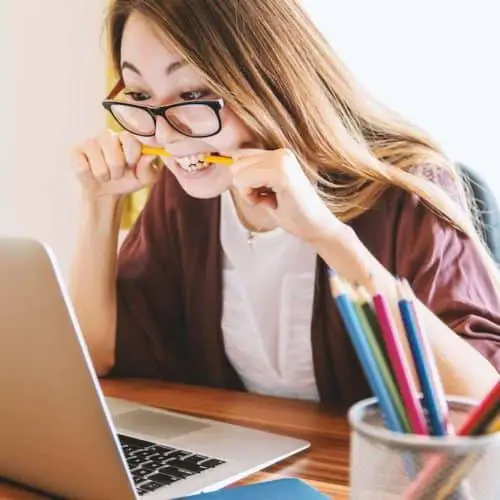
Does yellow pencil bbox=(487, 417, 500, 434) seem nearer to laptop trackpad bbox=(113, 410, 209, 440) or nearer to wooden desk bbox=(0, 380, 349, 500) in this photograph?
wooden desk bbox=(0, 380, 349, 500)

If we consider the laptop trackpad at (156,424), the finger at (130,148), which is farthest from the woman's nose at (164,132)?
the laptop trackpad at (156,424)

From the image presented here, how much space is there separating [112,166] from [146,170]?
0.05 meters

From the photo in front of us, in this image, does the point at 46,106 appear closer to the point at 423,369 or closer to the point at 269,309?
the point at 269,309

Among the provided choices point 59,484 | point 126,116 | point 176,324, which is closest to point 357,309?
Answer: point 59,484

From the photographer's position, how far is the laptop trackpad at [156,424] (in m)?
0.91

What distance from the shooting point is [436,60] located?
5.21 ft

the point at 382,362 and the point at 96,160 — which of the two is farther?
the point at 96,160

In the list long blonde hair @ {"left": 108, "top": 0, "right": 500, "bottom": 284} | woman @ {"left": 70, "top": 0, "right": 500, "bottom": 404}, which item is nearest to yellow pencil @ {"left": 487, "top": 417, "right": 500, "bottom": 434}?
woman @ {"left": 70, "top": 0, "right": 500, "bottom": 404}

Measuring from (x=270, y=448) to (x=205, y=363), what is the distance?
1.50 ft

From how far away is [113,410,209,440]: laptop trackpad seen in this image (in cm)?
91

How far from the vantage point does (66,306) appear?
2.04 feet

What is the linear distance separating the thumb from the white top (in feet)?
0.41

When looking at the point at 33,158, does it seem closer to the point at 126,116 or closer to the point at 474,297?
the point at 126,116

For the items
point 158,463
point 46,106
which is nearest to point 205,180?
point 158,463
